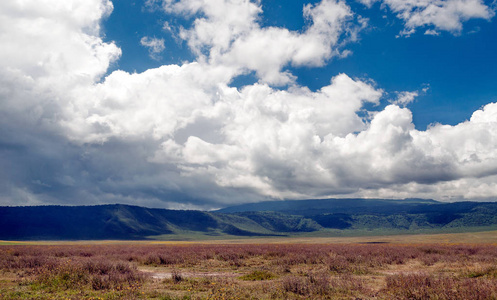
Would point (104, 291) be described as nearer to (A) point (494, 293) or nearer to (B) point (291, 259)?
(A) point (494, 293)

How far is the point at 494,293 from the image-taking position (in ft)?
39.5

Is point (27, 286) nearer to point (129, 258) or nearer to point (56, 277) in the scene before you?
point (56, 277)

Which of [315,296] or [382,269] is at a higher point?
[315,296]

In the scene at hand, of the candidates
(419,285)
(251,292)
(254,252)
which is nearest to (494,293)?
(419,285)

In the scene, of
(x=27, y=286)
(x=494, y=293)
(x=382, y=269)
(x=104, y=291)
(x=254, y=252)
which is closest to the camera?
(x=494, y=293)

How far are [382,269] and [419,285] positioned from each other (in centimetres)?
1396

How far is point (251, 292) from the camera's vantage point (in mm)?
15531

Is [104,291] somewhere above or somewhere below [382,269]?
above

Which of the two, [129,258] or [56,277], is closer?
[56,277]

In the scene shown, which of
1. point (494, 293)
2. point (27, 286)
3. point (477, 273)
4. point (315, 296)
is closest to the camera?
point (494, 293)

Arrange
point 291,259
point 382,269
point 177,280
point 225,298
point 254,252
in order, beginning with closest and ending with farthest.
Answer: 1. point 225,298
2. point 177,280
3. point 382,269
4. point 291,259
5. point 254,252

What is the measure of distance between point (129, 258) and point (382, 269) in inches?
984

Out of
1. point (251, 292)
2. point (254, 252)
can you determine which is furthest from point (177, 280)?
point (254, 252)

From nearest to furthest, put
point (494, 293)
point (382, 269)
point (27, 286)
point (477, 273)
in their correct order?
point (494, 293) < point (27, 286) < point (477, 273) < point (382, 269)
